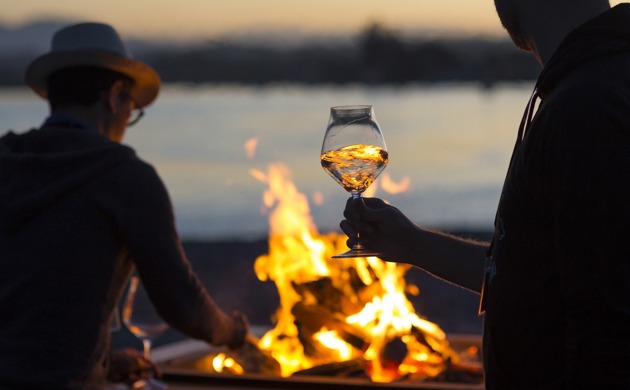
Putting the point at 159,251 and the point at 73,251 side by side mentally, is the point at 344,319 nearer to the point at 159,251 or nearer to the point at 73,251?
the point at 159,251

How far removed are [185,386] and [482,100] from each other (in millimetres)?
47498

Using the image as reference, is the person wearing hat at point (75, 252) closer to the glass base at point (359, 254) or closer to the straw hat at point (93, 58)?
the straw hat at point (93, 58)

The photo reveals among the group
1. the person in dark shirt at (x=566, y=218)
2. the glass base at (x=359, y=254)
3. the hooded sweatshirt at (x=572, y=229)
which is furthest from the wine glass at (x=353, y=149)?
the hooded sweatshirt at (x=572, y=229)

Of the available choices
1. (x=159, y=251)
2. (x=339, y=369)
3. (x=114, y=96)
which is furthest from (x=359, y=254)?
(x=339, y=369)

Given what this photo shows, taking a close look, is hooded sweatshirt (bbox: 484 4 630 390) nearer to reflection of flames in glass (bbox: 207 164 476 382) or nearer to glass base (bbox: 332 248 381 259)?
glass base (bbox: 332 248 381 259)

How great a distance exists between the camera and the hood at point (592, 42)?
2033mm

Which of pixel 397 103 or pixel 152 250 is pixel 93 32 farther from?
pixel 397 103

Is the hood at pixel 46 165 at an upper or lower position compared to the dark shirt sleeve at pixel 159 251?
upper

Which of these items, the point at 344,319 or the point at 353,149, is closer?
the point at 353,149

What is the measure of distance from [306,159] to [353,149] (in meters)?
21.5

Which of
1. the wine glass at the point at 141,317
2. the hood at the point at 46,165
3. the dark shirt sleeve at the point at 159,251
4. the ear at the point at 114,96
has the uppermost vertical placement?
the ear at the point at 114,96

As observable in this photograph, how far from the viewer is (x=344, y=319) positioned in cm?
482

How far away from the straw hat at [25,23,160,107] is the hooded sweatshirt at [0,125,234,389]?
392mm

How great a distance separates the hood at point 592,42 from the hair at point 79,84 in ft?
7.55
